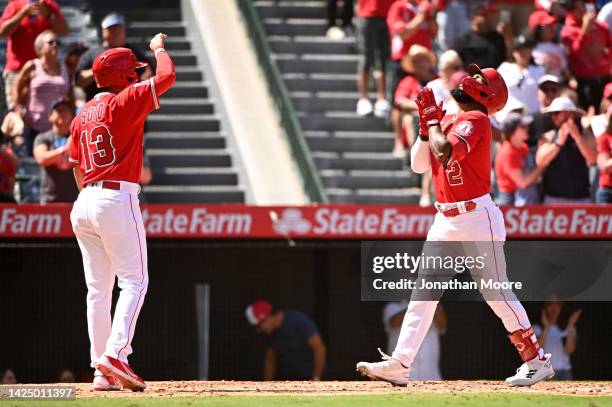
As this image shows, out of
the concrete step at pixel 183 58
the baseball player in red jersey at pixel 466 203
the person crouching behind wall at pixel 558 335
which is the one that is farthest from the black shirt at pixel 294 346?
the concrete step at pixel 183 58

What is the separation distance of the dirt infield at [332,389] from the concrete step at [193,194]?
4866mm

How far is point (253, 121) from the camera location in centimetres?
1504

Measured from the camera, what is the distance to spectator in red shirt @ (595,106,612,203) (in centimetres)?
1218

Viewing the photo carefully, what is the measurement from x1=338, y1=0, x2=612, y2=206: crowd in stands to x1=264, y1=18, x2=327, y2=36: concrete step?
198 mm

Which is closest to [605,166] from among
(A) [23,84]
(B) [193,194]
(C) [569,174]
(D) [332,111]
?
(C) [569,174]

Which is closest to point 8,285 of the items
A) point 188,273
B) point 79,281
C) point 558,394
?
point 79,281

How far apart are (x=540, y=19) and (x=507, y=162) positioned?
11.4 ft

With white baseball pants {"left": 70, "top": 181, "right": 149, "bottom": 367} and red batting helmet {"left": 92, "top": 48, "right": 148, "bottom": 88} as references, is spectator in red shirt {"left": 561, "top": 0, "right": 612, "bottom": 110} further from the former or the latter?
white baseball pants {"left": 70, "top": 181, "right": 149, "bottom": 367}

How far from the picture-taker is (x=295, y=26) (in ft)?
53.7

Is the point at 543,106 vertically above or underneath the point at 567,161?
above

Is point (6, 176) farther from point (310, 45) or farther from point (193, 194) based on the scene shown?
point (310, 45)

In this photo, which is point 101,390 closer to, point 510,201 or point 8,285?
point 8,285

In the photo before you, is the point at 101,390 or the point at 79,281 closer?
the point at 101,390

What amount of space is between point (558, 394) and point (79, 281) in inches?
216
